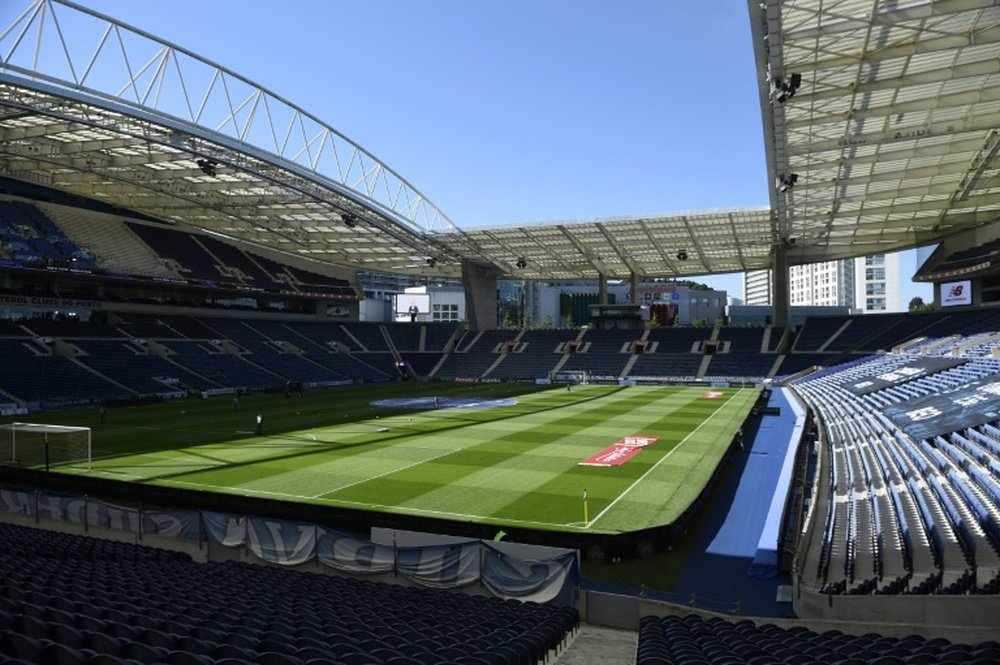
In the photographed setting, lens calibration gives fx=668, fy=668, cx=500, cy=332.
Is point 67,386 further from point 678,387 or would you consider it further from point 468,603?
point 678,387

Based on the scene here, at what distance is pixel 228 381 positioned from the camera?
54.8 meters

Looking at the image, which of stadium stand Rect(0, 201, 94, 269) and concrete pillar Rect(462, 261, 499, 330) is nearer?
stadium stand Rect(0, 201, 94, 269)

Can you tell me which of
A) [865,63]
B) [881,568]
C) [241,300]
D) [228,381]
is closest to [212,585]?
[881,568]

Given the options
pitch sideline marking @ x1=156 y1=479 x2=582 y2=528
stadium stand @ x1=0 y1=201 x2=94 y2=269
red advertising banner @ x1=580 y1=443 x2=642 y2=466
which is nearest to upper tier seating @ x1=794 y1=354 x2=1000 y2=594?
pitch sideline marking @ x1=156 y1=479 x2=582 y2=528

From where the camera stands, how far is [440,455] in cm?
2728

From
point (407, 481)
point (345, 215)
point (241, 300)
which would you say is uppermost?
point (345, 215)

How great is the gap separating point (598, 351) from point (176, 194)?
44.3m

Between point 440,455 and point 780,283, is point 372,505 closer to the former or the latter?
point 440,455

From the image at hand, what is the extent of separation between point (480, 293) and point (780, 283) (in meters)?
32.3

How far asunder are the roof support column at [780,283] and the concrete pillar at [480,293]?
1158 inches

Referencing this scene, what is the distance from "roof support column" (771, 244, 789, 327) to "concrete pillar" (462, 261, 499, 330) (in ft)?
96.5

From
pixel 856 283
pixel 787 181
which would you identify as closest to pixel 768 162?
pixel 787 181

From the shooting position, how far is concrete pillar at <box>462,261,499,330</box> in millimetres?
74900

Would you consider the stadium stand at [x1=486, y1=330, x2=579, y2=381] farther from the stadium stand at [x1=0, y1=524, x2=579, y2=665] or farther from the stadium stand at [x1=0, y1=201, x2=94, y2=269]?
the stadium stand at [x1=0, y1=524, x2=579, y2=665]
